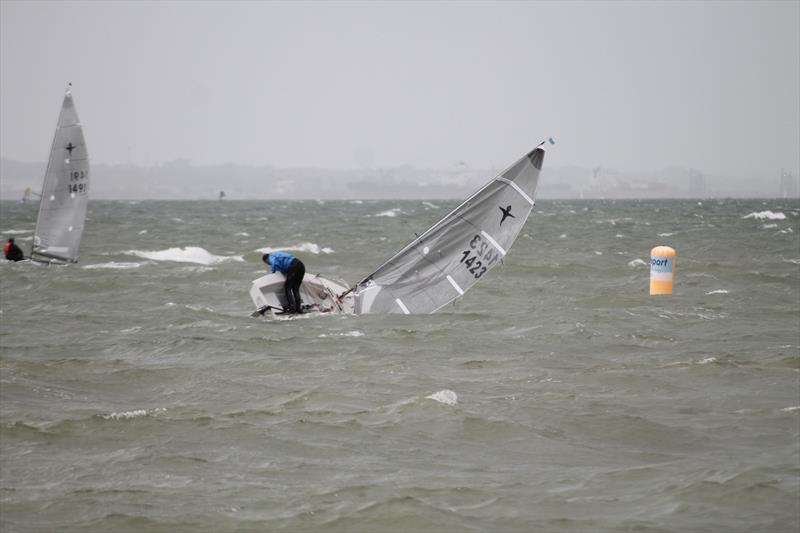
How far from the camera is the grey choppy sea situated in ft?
27.2

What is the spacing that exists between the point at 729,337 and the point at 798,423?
6.11m

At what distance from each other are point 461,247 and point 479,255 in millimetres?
358

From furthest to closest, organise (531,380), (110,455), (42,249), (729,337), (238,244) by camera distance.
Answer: (238,244)
(42,249)
(729,337)
(531,380)
(110,455)

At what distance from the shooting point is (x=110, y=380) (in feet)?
45.2

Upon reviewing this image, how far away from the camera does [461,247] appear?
18125mm

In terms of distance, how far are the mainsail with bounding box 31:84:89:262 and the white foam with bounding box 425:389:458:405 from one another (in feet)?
68.8

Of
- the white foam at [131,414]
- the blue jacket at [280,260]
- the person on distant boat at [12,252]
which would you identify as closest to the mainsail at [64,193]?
the person on distant boat at [12,252]

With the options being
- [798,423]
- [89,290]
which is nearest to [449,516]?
[798,423]

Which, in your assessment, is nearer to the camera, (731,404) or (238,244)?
Result: (731,404)

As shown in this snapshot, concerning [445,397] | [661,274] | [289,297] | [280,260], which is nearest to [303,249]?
[661,274]

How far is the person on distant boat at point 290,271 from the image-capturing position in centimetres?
1842

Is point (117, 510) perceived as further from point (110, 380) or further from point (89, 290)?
point (89, 290)

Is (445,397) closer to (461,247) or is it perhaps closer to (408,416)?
(408,416)

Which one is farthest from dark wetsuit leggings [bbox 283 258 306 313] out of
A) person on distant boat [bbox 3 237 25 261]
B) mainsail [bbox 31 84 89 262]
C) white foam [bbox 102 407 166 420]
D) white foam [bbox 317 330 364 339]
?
person on distant boat [bbox 3 237 25 261]
